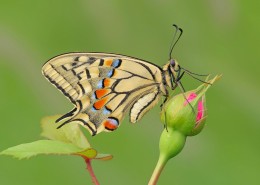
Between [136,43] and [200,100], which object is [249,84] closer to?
[136,43]

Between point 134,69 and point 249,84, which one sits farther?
point 249,84

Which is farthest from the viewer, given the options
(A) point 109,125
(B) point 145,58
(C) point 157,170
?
(B) point 145,58

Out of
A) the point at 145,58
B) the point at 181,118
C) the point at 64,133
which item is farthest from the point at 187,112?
the point at 145,58

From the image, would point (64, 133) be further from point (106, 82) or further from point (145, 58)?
point (145, 58)

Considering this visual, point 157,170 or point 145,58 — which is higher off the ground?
point 145,58

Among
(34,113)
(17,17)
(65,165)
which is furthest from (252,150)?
(17,17)

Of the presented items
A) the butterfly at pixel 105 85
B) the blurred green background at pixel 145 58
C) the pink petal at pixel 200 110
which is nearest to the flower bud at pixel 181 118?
the pink petal at pixel 200 110

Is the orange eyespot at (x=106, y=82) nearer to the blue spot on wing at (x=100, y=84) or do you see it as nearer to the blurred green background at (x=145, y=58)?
the blue spot on wing at (x=100, y=84)
